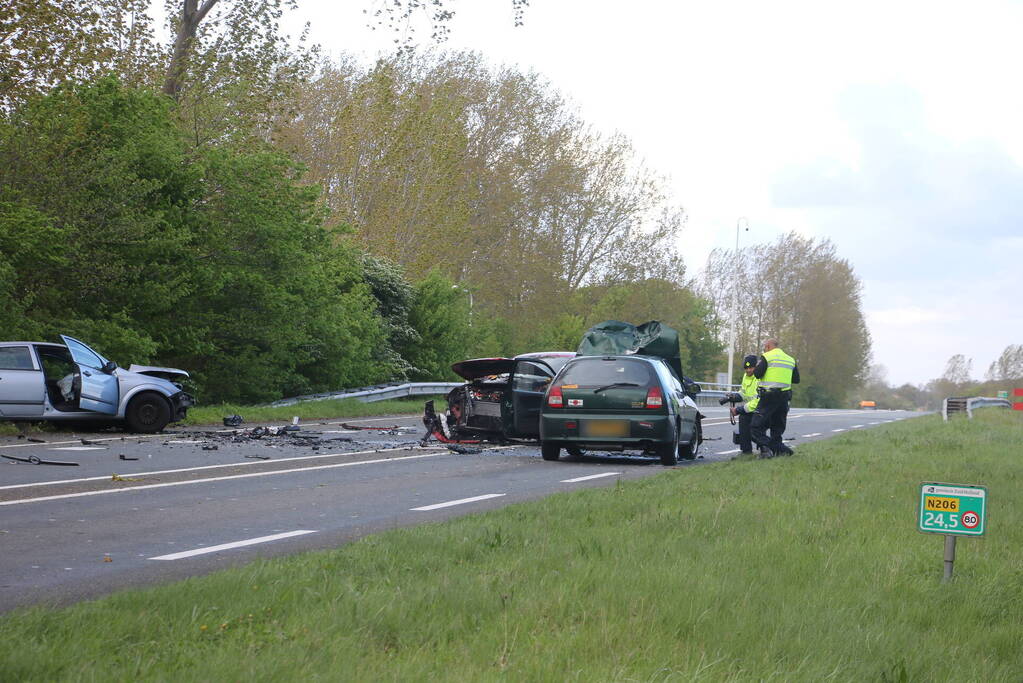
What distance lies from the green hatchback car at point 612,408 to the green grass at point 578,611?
685 centimetres

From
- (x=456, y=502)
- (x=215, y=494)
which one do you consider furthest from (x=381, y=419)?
(x=456, y=502)

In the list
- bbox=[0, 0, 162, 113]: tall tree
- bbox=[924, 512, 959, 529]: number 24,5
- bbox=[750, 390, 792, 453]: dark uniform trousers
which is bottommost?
bbox=[924, 512, 959, 529]: number 24,5

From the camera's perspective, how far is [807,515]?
9586 millimetres

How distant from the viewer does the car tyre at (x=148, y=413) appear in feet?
63.8

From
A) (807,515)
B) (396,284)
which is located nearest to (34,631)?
(807,515)

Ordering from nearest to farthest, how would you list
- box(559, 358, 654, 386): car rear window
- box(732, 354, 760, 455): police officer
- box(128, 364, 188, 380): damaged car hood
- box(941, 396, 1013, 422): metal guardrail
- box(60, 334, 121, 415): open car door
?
box(559, 358, 654, 386): car rear window < box(732, 354, 760, 455): police officer < box(60, 334, 121, 415): open car door < box(128, 364, 188, 380): damaged car hood < box(941, 396, 1013, 422): metal guardrail

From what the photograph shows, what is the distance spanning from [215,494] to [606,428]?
250 inches

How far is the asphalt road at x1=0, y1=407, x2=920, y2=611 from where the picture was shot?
24.4ft

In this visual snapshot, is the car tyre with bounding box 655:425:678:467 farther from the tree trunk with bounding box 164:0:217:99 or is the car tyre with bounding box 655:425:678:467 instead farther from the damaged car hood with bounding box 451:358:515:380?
the tree trunk with bounding box 164:0:217:99

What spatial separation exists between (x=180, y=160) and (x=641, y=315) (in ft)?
118

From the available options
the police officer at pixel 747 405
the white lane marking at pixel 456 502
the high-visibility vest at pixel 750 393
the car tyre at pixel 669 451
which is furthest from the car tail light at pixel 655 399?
the white lane marking at pixel 456 502

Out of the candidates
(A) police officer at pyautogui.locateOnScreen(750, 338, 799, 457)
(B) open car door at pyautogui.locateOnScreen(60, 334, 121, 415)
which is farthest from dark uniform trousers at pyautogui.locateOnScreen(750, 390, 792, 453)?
(B) open car door at pyautogui.locateOnScreen(60, 334, 121, 415)

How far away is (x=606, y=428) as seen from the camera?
636 inches

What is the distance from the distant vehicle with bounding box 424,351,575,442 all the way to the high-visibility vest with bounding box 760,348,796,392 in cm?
316
